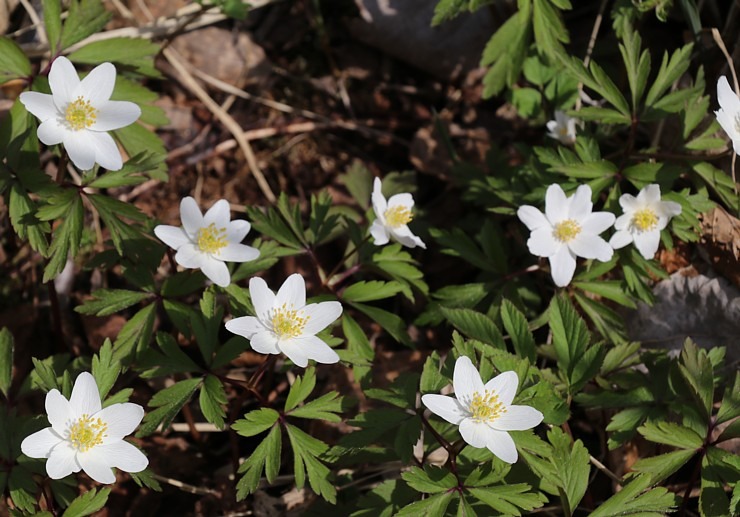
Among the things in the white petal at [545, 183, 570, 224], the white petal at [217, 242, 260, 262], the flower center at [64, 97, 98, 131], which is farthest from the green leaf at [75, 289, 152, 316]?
the white petal at [545, 183, 570, 224]

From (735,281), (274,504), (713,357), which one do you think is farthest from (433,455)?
(735,281)

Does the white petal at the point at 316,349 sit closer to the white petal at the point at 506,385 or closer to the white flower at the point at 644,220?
the white petal at the point at 506,385

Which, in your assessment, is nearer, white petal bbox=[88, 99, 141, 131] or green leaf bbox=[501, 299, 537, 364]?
white petal bbox=[88, 99, 141, 131]

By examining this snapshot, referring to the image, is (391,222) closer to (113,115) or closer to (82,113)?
(113,115)

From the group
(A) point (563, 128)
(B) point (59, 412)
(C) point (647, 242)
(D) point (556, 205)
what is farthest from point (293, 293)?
(A) point (563, 128)

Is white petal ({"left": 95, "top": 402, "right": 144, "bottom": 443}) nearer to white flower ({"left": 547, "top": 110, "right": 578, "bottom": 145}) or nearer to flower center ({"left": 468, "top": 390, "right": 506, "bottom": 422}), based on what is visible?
flower center ({"left": 468, "top": 390, "right": 506, "bottom": 422})

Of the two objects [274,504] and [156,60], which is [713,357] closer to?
[274,504]
